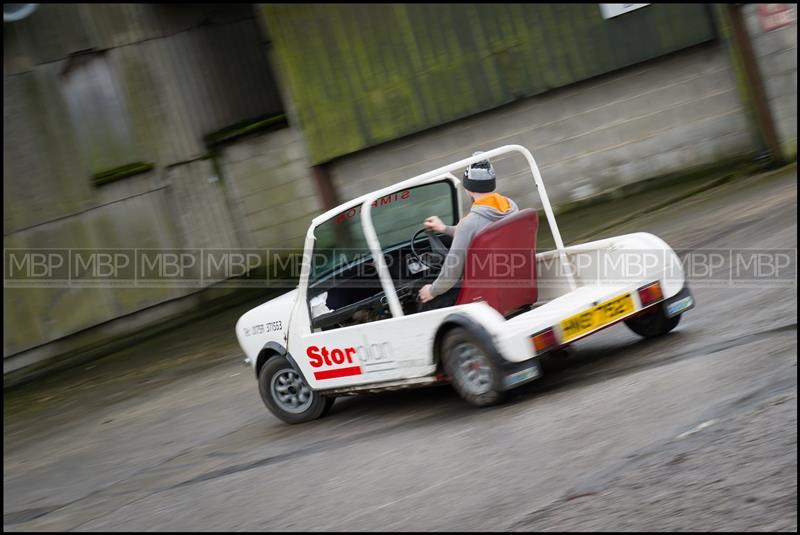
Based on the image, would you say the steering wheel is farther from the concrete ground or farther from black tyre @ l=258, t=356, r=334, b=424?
black tyre @ l=258, t=356, r=334, b=424

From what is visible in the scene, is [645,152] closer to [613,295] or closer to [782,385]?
[613,295]

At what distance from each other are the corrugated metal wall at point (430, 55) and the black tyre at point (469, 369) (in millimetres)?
10614

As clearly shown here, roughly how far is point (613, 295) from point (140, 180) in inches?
529

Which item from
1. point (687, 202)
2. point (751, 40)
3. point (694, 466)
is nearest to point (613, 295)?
point (694, 466)

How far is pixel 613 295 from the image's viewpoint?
724cm

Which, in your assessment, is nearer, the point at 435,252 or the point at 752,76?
the point at 435,252

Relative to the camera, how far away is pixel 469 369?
7.14m

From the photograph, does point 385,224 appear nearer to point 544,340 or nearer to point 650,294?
point 544,340

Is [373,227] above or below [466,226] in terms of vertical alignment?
above

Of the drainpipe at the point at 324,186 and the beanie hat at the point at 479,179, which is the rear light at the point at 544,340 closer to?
the beanie hat at the point at 479,179

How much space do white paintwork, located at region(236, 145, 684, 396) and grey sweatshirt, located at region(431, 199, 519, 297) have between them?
0.31m

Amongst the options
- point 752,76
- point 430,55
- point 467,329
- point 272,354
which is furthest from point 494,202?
point 430,55

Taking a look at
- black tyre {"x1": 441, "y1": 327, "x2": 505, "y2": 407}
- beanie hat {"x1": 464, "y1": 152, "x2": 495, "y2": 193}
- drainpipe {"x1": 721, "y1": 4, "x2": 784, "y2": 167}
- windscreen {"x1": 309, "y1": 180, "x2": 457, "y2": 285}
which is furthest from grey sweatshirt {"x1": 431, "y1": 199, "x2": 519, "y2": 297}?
drainpipe {"x1": 721, "y1": 4, "x2": 784, "y2": 167}

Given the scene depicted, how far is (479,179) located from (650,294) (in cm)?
141
